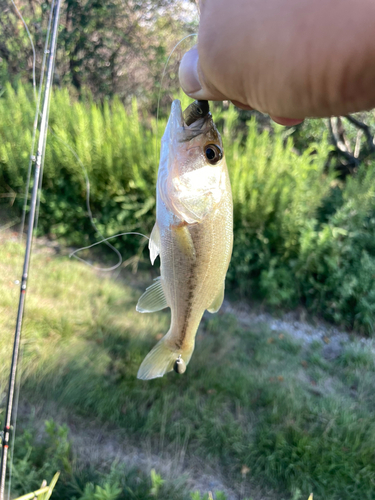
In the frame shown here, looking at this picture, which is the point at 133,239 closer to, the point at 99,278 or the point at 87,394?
the point at 99,278

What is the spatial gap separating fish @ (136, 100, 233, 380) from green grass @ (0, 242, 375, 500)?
1568 millimetres

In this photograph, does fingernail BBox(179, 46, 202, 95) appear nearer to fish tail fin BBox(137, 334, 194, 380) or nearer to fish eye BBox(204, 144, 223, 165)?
fish eye BBox(204, 144, 223, 165)

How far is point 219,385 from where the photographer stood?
2.58 meters

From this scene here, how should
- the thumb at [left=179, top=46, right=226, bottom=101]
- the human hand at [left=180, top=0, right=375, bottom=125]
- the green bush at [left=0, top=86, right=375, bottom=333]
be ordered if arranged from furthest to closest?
the green bush at [left=0, top=86, right=375, bottom=333]
the thumb at [left=179, top=46, right=226, bottom=101]
the human hand at [left=180, top=0, right=375, bottom=125]

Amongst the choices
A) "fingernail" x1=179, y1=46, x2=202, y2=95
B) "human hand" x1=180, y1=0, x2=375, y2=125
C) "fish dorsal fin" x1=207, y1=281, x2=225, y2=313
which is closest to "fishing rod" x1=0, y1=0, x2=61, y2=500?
"fish dorsal fin" x1=207, y1=281, x2=225, y2=313

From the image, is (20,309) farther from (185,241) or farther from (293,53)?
(293,53)

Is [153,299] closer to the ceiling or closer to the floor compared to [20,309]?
closer to the ceiling

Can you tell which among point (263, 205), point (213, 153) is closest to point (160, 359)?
point (213, 153)

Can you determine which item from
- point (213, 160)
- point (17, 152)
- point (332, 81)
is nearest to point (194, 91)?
point (213, 160)

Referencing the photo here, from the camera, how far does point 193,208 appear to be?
1.06 metres

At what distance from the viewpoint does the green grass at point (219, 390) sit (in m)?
2.15

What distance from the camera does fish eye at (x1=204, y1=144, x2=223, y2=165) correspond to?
3.49ft

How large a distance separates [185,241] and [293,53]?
635mm

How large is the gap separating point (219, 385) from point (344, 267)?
1.84m
